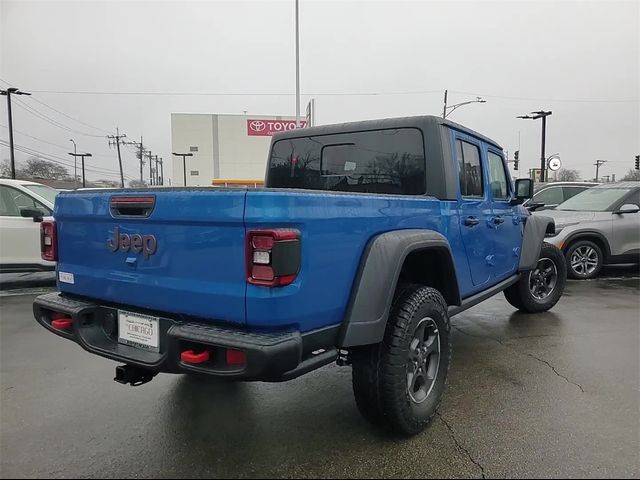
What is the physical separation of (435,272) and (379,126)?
1.23 metres

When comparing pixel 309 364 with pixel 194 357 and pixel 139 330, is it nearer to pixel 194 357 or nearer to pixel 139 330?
pixel 194 357

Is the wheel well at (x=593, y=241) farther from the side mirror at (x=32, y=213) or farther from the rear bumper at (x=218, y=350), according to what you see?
the side mirror at (x=32, y=213)

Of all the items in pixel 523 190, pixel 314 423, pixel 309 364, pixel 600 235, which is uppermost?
pixel 523 190

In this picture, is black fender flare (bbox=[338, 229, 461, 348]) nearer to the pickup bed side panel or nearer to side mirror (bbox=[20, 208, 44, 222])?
the pickup bed side panel

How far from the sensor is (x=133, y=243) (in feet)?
7.74

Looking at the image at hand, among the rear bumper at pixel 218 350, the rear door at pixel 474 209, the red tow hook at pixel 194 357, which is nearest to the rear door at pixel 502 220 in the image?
the rear door at pixel 474 209

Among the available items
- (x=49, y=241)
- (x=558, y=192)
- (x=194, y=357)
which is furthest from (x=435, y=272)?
(x=558, y=192)

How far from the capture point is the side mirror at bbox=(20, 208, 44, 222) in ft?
21.6

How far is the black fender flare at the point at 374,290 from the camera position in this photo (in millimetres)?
2348

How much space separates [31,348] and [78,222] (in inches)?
97.6

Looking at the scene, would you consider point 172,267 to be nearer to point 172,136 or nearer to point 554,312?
point 554,312

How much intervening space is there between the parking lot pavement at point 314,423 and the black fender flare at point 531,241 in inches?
38.1

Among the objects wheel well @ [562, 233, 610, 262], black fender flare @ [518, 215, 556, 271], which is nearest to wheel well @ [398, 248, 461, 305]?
black fender flare @ [518, 215, 556, 271]

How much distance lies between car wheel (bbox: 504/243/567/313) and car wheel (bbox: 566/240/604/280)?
232 cm
